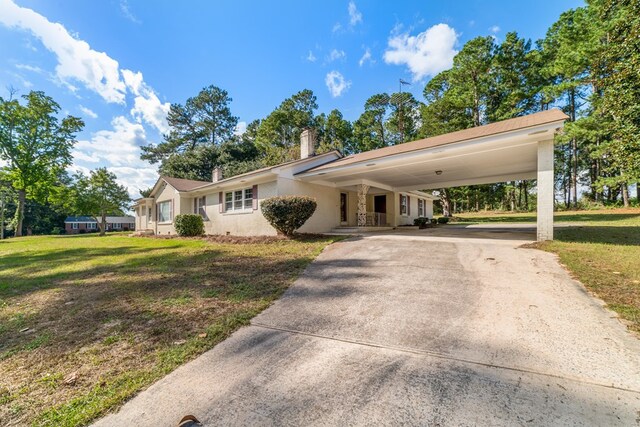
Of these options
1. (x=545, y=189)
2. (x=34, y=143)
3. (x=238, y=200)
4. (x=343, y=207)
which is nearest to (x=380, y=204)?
(x=343, y=207)

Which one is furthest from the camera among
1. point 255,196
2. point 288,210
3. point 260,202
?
point 255,196

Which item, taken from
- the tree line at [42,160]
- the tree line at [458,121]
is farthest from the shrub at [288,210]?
the tree line at [42,160]

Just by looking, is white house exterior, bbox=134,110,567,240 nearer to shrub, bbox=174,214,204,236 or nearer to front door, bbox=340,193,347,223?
front door, bbox=340,193,347,223

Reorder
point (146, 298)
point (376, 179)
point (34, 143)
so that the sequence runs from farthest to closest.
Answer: point (34, 143) → point (376, 179) → point (146, 298)

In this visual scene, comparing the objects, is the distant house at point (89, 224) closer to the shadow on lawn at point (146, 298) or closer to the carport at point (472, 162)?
the carport at point (472, 162)

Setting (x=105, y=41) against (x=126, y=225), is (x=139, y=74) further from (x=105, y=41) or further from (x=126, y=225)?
(x=126, y=225)

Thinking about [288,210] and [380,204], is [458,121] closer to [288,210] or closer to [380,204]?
[380,204]

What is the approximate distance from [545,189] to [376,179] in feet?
24.9

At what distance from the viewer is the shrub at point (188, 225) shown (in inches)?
575

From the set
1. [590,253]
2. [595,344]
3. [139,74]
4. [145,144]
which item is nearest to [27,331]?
[595,344]

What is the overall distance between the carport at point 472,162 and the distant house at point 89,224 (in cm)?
5504

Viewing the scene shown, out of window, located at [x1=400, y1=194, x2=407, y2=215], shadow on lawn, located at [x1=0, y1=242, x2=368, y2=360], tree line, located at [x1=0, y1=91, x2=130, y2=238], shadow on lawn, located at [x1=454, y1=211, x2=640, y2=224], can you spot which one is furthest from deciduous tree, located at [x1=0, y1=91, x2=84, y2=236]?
shadow on lawn, located at [x1=454, y1=211, x2=640, y2=224]

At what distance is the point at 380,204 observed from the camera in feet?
60.4

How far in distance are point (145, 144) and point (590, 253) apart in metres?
47.3
